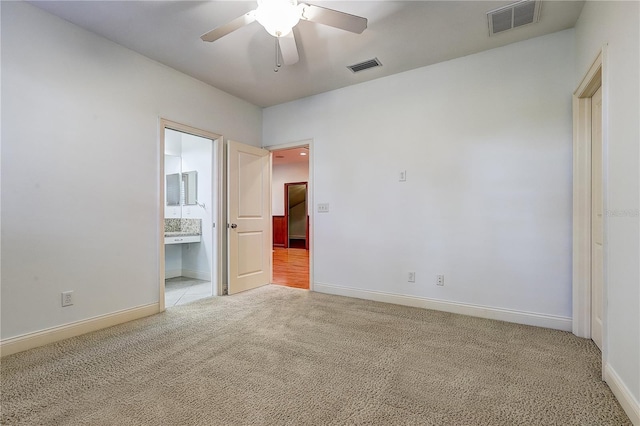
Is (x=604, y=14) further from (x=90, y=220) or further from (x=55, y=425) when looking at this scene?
(x=90, y=220)

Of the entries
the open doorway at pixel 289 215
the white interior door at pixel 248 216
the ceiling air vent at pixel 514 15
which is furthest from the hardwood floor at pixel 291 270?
the ceiling air vent at pixel 514 15

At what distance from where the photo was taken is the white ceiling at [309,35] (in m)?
2.30

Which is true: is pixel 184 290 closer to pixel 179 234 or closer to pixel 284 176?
pixel 179 234

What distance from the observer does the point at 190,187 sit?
15.7 feet

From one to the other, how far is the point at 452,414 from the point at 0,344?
10.3 ft

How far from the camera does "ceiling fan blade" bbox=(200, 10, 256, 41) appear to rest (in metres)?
1.93

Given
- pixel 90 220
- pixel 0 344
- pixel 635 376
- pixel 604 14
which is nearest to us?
pixel 635 376

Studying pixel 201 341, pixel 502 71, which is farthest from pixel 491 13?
pixel 201 341

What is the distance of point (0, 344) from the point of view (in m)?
2.11

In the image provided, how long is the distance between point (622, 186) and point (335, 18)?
198 cm

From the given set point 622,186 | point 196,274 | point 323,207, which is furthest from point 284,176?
point 622,186

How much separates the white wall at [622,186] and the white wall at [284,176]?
7.32 metres

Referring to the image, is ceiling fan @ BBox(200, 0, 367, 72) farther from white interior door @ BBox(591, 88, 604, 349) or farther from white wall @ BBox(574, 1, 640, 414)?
white interior door @ BBox(591, 88, 604, 349)

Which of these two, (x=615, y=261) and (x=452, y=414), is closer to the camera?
(x=452, y=414)
